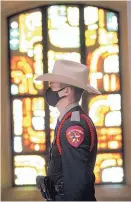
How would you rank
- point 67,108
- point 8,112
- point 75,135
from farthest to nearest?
point 8,112
point 67,108
point 75,135

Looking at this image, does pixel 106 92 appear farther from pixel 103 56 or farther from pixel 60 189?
pixel 60 189

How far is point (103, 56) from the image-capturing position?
2992mm

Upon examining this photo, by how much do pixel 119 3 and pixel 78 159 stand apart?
1.67 m

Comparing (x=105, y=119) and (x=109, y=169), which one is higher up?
(x=105, y=119)

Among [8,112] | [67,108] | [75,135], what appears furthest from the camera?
[8,112]

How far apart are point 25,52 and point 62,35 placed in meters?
0.29

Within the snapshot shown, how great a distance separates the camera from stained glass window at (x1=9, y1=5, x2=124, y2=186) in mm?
2957

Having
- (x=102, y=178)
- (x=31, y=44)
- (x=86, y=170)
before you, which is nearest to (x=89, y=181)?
(x=86, y=170)

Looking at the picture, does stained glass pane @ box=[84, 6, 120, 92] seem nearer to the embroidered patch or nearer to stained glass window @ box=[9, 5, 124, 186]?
stained glass window @ box=[9, 5, 124, 186]

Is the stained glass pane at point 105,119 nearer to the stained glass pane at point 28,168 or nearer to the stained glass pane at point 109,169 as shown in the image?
the stained glass pane at point 109,169

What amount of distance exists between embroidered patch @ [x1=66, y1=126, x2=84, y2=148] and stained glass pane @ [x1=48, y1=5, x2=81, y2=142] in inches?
59.5

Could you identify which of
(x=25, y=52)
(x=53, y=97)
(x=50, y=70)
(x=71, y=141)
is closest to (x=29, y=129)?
(x=50, y=70)

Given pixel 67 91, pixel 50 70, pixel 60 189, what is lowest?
pixel 60 189

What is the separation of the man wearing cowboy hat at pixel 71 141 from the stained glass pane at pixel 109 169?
1.38 meters
